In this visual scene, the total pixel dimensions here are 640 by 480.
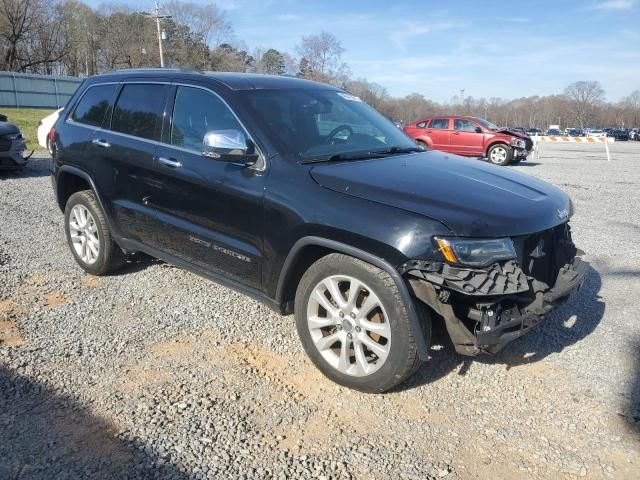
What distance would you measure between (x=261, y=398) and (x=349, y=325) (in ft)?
2.19

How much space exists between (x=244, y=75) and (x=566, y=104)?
134716 millimetres

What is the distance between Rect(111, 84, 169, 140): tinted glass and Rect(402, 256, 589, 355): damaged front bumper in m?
2.46

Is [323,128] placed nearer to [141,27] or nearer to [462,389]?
[462,389]

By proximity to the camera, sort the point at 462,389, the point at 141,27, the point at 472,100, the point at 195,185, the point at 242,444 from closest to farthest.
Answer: the point at 242,444 < the point at 462,389 < the point at 195,185 < the point at 141,27 < the point at 472,100

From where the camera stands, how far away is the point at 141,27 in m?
67.1

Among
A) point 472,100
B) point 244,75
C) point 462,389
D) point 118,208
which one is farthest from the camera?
point 472,100

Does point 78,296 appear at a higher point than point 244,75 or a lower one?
lower

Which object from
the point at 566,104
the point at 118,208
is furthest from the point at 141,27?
the point at 566,104

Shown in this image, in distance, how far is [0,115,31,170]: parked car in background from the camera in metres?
10.2

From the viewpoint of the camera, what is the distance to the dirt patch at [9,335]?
12.1ft

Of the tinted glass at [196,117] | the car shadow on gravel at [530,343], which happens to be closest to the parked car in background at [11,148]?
the tinted glass at [196,117]

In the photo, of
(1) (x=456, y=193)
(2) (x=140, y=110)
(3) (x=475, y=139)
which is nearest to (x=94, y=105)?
(2) (x=140, y=110)

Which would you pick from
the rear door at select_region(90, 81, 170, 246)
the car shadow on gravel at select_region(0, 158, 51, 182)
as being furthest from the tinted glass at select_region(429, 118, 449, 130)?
the rear door at select_region(90, 81, 170, 246)

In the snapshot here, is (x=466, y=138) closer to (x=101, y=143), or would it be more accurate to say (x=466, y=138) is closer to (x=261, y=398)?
(x=101, y=143)
